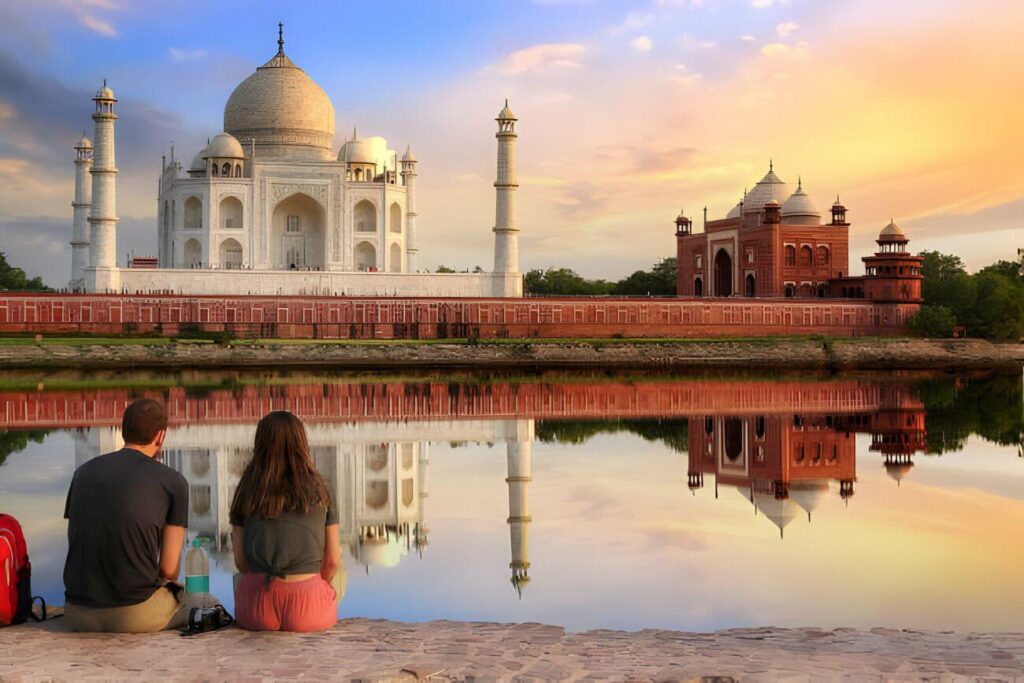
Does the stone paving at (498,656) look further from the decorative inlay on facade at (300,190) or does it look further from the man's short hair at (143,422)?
the decorative inlay on facade at (300,190)

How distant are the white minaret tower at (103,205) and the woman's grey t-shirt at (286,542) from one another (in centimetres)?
3855

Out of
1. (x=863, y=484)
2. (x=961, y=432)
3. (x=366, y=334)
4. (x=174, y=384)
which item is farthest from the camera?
(x=366, y=334)

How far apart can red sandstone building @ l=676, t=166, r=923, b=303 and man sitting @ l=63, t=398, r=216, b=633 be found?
48043 millimetres

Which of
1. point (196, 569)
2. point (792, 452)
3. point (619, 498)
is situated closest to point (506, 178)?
point (792, 452)

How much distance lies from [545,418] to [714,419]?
3068mm

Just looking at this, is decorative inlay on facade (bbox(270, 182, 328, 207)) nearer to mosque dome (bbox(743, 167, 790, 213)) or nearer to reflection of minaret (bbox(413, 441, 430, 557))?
mosque dome (bbox(743, 167, 790, 213))

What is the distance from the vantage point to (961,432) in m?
19.9

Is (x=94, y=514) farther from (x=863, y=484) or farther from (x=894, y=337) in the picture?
(x=894, y=337)

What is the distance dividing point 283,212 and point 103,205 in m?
7.85

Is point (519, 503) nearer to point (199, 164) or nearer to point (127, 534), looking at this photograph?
point (127, 534)

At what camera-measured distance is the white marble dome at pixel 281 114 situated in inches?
1953

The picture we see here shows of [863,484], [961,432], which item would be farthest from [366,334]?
[863,484]

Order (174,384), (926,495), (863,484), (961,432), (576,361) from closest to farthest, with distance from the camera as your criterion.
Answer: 1. (926,495)
2. (863,484)
3. (961,432)
4. (174,384)
5. (576,361)

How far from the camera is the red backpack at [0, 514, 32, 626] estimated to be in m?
5.82
